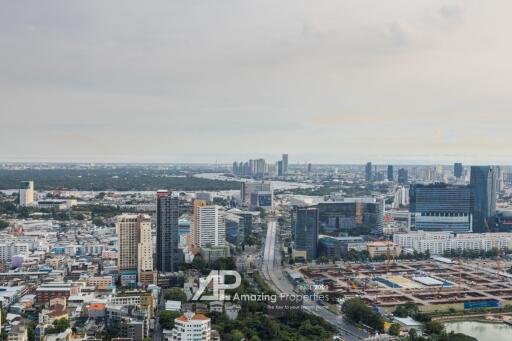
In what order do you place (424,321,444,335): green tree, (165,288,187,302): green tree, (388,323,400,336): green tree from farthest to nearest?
1. (165,288,187,302): green tree
2. (424,321,444,335): green tree
3. (388,323,400,336): green tree

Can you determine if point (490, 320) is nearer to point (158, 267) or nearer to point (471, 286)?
point (471, 286)

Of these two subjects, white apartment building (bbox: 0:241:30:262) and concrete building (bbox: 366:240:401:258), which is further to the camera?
concrete building (bbox: 366:240:401:258)

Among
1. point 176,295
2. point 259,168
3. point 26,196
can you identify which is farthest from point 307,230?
point 259,168

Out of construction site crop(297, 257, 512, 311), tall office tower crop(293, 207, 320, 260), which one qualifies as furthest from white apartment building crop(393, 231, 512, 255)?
tall office tower crop(293, 207, 320, 260)

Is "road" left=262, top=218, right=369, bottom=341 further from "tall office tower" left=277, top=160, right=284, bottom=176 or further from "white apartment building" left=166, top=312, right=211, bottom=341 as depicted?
"tall office tower" left=277, top=160, right=284, bottom=176

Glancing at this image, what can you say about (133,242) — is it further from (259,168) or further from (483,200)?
(259,168)

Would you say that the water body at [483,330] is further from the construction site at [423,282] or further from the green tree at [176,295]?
the green tree at [176,295]
